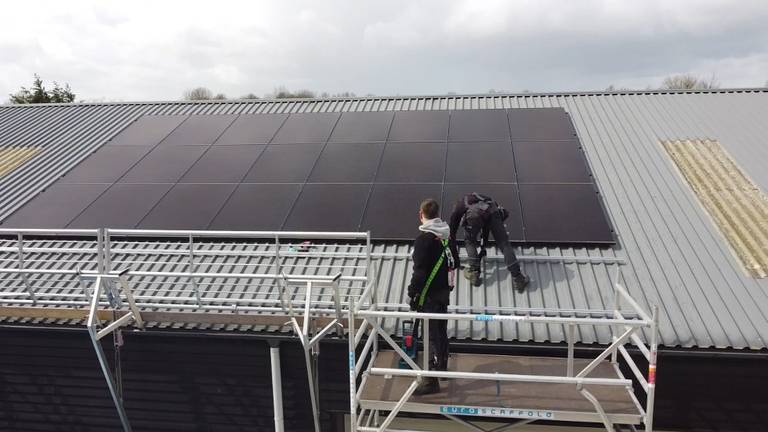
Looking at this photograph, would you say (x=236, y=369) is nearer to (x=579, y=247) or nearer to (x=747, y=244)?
(x=579, y=247)

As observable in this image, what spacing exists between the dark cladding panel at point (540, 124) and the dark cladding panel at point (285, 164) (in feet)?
13.6

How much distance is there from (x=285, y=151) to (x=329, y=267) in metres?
3.60

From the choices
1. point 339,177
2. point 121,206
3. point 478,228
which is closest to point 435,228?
point 478,228

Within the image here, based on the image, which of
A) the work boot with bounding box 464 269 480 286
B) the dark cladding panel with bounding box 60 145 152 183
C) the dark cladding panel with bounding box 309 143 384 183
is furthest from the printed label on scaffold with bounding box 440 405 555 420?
the dark cladding panel with bounding box 60 145 152 183

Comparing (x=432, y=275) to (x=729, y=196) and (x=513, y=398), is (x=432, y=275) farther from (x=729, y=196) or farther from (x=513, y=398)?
(x=729, y=196)

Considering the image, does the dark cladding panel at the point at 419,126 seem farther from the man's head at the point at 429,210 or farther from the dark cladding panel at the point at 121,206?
the man's head at the point at 429,210

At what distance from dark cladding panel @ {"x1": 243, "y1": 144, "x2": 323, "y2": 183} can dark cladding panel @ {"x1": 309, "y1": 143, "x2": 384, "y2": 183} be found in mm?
202

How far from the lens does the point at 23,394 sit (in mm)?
7527

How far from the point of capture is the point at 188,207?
852cm

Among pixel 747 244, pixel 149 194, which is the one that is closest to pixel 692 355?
pixel 747 244

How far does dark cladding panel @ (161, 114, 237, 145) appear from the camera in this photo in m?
10.9

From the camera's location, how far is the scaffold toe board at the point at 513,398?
5.02 m

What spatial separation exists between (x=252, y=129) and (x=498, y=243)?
6.80 meters

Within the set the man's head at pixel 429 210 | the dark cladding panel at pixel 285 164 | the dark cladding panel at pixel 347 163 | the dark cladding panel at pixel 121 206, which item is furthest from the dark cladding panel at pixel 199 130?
the man's head at pixel 429 210
